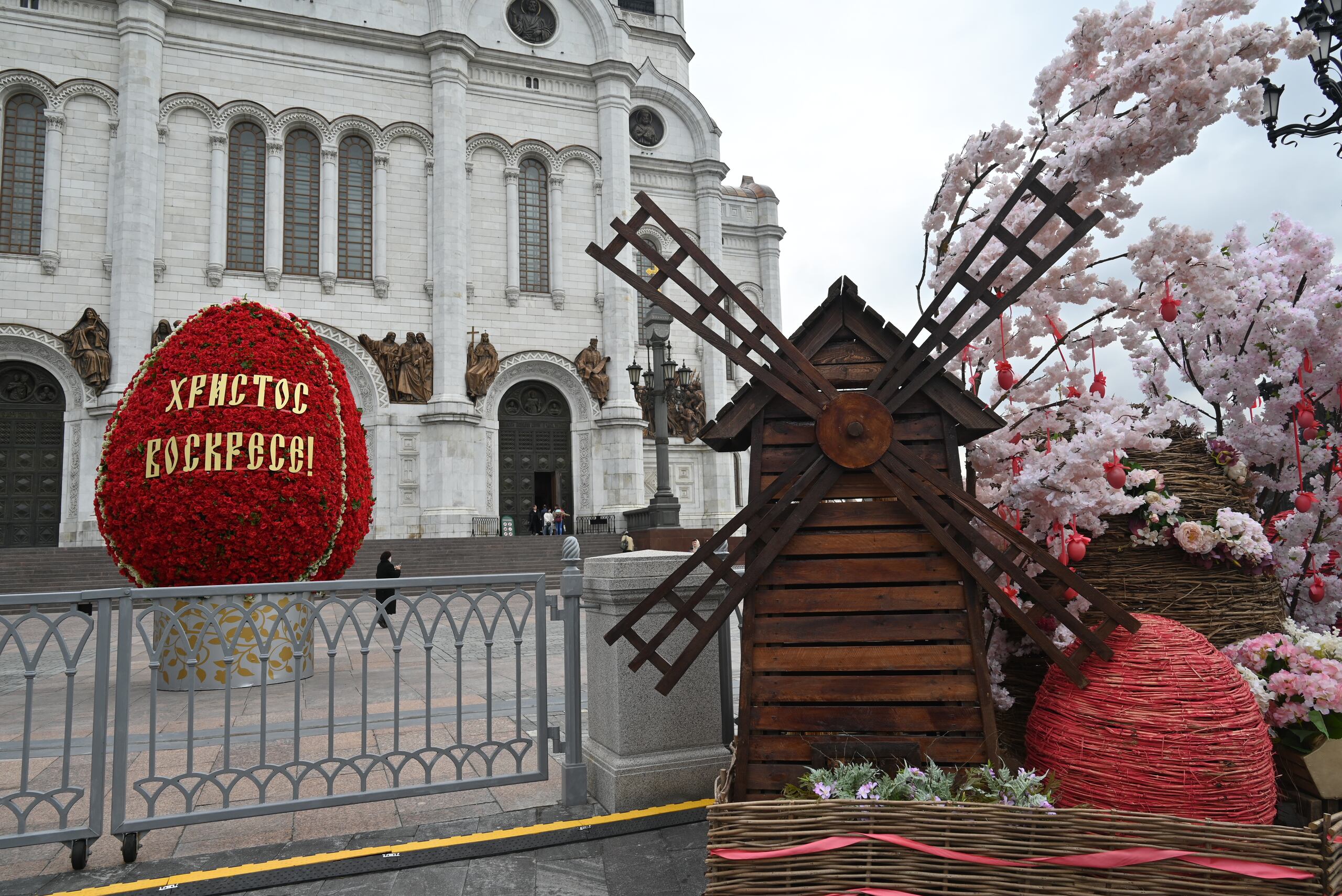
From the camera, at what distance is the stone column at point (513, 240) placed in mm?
27125

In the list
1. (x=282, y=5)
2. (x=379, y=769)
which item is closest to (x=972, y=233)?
(x=379, y=769)

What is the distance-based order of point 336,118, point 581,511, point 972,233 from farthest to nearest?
1. point 581,511
2. point 336,118
3. point 972,233

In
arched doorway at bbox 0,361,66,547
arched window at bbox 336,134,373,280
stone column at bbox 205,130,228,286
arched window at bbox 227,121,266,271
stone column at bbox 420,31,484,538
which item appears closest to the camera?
arched doorway at bbox 0,361,66,547

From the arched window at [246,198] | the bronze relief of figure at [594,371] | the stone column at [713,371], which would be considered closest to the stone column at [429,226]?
the arched window at [246,198]

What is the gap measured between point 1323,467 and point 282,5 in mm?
29697

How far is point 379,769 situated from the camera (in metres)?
5.33

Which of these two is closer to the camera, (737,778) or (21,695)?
(737,778)

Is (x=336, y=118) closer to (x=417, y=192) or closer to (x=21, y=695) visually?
(x=417, y=192)

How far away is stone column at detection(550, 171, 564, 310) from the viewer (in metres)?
27.7

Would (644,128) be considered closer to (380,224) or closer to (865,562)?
(380,224)

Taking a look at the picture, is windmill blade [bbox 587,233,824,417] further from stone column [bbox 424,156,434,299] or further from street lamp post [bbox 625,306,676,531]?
stone column [bbox 424,156,434,299]

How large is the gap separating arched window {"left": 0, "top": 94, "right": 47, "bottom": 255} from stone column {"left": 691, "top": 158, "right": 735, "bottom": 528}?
20324 millimetres

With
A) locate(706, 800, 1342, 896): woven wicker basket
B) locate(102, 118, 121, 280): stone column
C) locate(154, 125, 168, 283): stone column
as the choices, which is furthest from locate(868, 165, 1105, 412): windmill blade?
locate(102, 118, 121, 280): stone column

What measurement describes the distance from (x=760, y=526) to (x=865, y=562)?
46 centimetres
